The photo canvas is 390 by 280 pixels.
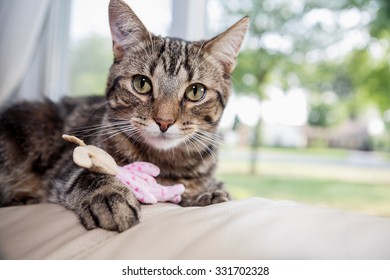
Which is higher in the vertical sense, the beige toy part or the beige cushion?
the beige toy part

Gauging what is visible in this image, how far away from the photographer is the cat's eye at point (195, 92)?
930 millimetres

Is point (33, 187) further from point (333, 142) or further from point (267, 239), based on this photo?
point (333, 142)

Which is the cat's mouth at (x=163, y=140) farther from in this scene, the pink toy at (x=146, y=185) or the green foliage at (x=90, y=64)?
the green foliage at (x=90, y=64)

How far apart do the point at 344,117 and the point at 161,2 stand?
3.61 ft

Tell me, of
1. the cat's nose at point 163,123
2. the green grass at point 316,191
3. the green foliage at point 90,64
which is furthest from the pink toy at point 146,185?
the green grass at point 316,191

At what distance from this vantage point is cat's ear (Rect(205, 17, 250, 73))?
961 millimetres

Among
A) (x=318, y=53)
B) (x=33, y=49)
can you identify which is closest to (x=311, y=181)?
(x=318, y=53)

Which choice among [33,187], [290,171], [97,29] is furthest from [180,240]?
[290,171]

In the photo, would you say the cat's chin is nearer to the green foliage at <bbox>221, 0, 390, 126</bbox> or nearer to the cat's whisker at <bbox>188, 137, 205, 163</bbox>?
the cat's whisker at <bbox>188, 137, 205, 163</bbox>

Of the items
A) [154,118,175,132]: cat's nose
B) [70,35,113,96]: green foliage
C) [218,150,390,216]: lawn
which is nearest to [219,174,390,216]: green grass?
[218,150,390,216]: lawn

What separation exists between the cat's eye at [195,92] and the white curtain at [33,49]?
712mm

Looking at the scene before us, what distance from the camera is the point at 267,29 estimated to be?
5.84ft

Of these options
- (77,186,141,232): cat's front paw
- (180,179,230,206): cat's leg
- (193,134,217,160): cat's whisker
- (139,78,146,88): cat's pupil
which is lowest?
(180,179,230,206): cat's leg

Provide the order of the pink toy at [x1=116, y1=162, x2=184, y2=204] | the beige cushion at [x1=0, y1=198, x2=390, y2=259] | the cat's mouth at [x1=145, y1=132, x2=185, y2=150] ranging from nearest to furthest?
the beige cushion at [x1=0, y1=198, x2=390, y2=259]
the pink toy at [x1=116, y1=162, x2=184, y2=204]
the cat's mouth at [x1=145, y1=132, x2=185, y2=150]
